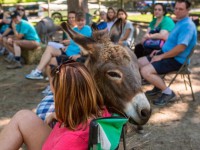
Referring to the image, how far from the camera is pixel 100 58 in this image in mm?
2484

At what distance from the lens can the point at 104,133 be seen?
1772 millimetres

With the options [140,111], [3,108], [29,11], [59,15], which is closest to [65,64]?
[140,111]

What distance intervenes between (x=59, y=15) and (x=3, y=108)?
50.7 ft

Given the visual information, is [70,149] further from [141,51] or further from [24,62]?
[24,62]

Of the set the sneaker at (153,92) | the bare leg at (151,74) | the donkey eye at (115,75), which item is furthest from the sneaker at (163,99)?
the donkey eye at (115,75)

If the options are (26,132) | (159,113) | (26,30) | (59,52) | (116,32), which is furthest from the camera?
(26,30)

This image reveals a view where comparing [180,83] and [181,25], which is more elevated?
[181,25]

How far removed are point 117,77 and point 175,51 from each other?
281 centimetres

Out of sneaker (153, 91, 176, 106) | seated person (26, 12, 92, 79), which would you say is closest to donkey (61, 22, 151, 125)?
sneaker (153, 91, 176, 106)

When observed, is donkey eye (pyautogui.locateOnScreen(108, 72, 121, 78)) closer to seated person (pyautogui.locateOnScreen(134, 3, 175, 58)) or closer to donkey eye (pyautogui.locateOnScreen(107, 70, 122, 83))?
donkey eye (pyautogui.locateOnScreen(107, 70, 122, 83))

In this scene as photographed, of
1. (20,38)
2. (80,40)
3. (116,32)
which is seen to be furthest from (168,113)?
(20,38)

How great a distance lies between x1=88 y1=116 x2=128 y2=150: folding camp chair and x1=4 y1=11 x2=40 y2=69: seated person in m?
6.66

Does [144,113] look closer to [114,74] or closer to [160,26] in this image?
[114,74]

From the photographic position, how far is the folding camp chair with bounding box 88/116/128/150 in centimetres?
170
